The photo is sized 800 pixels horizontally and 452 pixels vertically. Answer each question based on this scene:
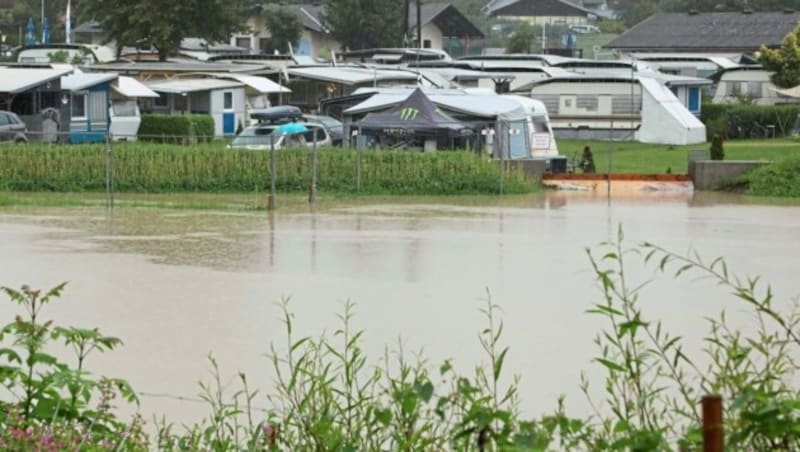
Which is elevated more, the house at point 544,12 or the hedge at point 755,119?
the house at point 544,12

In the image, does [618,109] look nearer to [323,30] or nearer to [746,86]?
[746,86]

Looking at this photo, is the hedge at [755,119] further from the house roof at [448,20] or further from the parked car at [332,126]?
the house roof at [448,20]

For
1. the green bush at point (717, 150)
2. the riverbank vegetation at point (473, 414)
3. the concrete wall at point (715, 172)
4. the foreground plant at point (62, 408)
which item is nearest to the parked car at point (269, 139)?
the concrete wall at point (715, 172)

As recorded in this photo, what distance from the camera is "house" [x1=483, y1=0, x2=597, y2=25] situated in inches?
4269

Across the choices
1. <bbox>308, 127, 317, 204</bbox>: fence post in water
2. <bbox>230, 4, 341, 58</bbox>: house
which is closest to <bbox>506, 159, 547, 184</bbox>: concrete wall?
<bbox>308, 127, 317, 204</bbox>: fence post in water

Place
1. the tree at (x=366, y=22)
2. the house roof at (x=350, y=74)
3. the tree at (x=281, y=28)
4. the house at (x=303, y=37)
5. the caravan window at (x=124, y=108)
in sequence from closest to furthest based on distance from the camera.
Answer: the caravan window at (x=124, y=108), the house roof at (x=350, y=74), the tree at (x=281, y=28), the tree at (x=366, y=22), the house at (x=303, y=37)

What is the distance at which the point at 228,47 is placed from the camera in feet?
227

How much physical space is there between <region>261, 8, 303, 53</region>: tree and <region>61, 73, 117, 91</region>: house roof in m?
35.3

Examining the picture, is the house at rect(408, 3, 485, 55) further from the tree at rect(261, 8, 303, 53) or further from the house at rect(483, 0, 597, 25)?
the house at rect(483, 0, 597, 25)

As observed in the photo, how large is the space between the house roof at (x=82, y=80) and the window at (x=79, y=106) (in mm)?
406

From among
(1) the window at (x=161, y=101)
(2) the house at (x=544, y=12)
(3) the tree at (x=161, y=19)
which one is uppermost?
(2) the house at (x=544, y=12)

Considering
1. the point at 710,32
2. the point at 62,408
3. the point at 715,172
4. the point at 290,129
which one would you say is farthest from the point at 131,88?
the point at 710,32

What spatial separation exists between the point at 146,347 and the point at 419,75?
112 ft

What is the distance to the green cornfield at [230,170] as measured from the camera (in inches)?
1091
